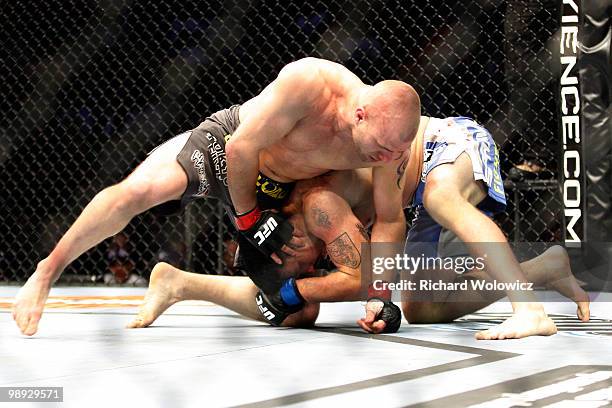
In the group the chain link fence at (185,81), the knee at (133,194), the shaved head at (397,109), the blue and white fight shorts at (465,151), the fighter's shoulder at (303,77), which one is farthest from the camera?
the chain link fence at (185,81)

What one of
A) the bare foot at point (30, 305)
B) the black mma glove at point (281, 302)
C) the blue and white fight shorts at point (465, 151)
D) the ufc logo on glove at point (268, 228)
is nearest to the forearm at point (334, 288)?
the black mma glove at point (281, 302)

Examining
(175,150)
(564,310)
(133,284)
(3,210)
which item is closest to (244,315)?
(175,150)

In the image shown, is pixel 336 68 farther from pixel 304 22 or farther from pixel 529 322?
pixel 304 22

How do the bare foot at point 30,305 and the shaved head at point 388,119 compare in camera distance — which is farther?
the bare foot at point 30,305

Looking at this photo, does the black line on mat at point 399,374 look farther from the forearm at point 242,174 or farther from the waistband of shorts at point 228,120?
the waistband of shorts at point 228,120

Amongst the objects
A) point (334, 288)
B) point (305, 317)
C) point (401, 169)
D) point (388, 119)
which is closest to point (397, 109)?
point (388, 119)

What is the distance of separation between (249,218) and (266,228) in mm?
42

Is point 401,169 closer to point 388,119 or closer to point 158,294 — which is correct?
point 388,119

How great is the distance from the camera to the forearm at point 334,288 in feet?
6.26

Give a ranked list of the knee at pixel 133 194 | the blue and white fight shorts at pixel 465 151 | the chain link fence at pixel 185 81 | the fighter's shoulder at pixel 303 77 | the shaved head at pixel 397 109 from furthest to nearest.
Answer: the chain link fence at pixel 185 81 → the blue and white fight shorts at pixel 465 151 → the knee at pixel 133 194 → the fighter's shoulder at pixel 303 77 → the shaved head at pixel 397 109

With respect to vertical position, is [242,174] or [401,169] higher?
[401,169]

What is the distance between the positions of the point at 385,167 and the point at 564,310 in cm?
86

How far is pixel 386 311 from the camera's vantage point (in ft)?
6.00

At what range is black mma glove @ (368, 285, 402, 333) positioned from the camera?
1.83m
